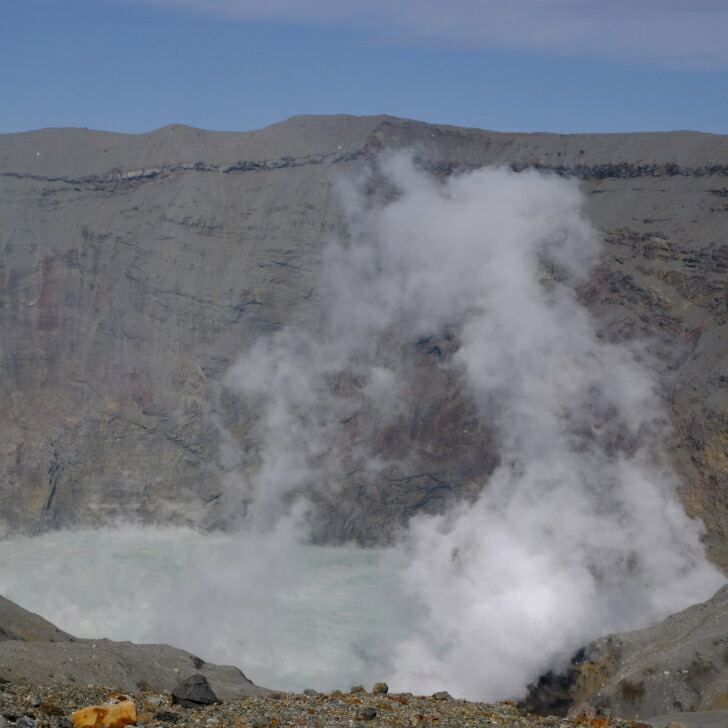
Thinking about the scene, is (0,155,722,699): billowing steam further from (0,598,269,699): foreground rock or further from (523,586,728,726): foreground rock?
(0,598,269,699): foreground rock

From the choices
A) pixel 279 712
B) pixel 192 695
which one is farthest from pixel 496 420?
pixel 279 712

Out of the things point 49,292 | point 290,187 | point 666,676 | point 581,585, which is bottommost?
point 666,676

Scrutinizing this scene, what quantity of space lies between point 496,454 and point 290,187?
20638 mm

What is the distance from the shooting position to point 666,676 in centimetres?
2772

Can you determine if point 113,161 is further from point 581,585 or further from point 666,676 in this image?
point 666,676

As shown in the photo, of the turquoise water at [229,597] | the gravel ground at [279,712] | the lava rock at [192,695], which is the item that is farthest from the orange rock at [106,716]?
the turquoise water at [229,597]

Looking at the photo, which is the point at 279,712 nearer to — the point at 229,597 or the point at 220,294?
the point at 229,597

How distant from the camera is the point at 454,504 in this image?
49875 mm

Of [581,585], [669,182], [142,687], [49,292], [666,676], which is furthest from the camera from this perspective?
[49,292]

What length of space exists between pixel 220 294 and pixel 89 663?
3635cm

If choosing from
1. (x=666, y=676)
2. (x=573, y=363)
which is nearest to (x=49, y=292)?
(x=573, y=363)

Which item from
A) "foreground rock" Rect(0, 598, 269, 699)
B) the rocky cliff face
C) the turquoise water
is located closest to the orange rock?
"foreground rock" Rect(0, 598, 269, 699)

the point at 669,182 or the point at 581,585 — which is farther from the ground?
the point at 669,182

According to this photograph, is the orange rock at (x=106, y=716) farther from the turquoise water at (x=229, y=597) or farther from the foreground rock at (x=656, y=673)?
the turquoise water at (x=229, y=597)
